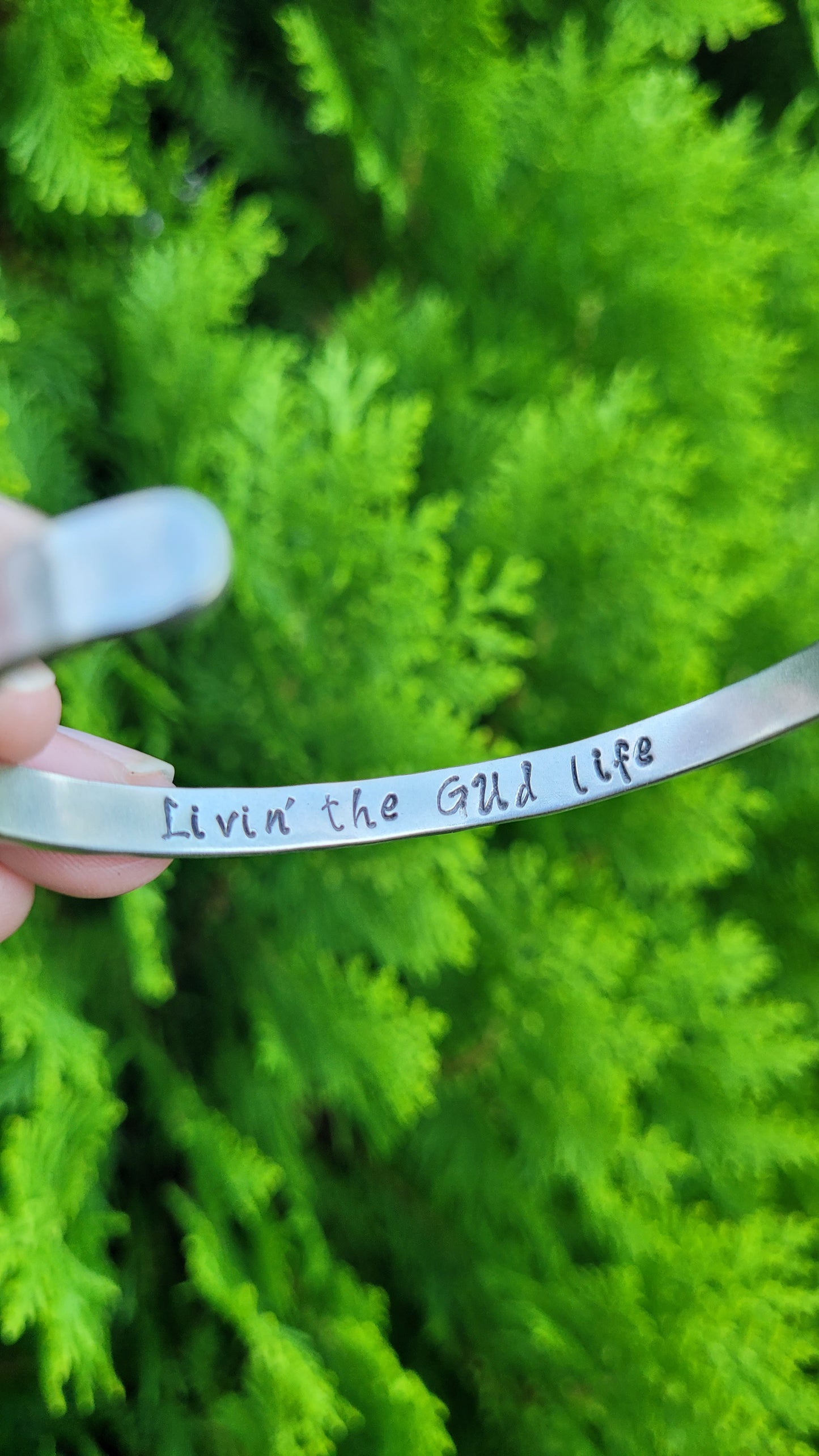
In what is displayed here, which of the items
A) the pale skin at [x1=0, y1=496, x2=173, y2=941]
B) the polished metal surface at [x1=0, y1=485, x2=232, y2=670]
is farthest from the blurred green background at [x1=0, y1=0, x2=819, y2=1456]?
the polished metal surface at [x1=0, y1=485, x2=232, y2=670]

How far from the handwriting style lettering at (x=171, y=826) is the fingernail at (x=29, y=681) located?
4.2 inches

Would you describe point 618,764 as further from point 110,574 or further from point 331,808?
point 110,574

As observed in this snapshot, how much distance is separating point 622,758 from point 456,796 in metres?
0.08

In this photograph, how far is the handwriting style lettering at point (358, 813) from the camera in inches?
18.4

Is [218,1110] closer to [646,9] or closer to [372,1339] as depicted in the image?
[372,1339]

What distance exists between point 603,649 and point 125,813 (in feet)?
1.51

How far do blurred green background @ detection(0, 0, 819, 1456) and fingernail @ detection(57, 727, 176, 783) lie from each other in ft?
0.34

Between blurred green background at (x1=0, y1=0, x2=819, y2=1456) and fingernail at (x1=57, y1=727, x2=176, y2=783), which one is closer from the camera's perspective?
fingernail at (x1=57, y1=727, x2=176, y2=783)

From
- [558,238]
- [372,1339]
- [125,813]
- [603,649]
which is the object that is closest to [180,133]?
[558,238]

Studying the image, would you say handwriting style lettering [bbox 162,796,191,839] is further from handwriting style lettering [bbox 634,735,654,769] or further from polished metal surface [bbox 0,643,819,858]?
handwriting style lettering [bbox 634,735,654,769]

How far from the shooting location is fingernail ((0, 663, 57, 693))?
33cm

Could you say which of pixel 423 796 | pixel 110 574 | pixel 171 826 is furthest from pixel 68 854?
pixel 110 574

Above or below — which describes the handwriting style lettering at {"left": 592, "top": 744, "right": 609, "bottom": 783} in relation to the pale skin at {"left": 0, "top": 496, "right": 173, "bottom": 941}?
below

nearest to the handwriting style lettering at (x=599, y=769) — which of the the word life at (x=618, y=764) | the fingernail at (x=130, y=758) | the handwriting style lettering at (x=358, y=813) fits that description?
the the word life at (x=618, y=764)
